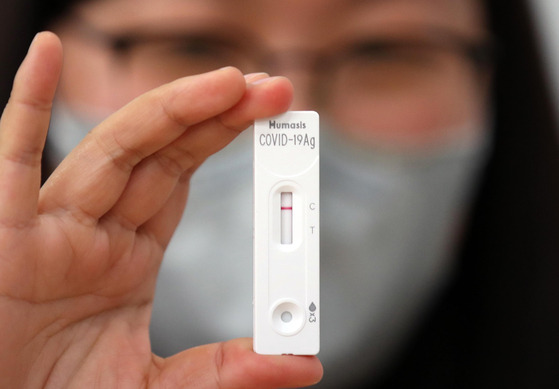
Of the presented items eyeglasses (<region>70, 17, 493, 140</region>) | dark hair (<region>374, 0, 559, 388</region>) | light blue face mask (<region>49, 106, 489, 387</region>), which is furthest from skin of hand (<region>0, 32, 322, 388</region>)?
dark hair (<region>374, 0, 559, 388</region>)

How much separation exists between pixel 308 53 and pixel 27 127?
827 mm

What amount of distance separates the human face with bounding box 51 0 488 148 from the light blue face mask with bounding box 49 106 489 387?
0.27ft

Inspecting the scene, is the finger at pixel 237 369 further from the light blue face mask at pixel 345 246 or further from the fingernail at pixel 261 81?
the light blue face mask at pixel 345 246

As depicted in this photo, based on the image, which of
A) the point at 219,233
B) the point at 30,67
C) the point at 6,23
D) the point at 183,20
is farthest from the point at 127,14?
the point at 30,67

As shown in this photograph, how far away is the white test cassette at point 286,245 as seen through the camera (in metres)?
0.64

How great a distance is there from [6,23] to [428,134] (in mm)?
1095

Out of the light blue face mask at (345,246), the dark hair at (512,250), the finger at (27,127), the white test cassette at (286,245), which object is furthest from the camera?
the dark hair at (512,250)

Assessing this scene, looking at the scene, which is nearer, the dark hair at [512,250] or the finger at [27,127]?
the finger at [27,127]

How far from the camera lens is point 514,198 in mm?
Answer: 1323

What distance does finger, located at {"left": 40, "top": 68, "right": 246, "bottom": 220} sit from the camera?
1.97ft

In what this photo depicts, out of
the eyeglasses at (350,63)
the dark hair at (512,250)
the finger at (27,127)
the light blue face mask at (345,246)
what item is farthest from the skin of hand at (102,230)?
the dark hair at (512,250)

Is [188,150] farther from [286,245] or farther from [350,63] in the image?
[350,63]

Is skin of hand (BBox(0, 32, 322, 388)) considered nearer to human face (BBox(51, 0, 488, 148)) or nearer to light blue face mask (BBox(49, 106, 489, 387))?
light blue face mask (BBox(49, 106, 489, 387))

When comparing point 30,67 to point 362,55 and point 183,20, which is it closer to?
point 183,20
